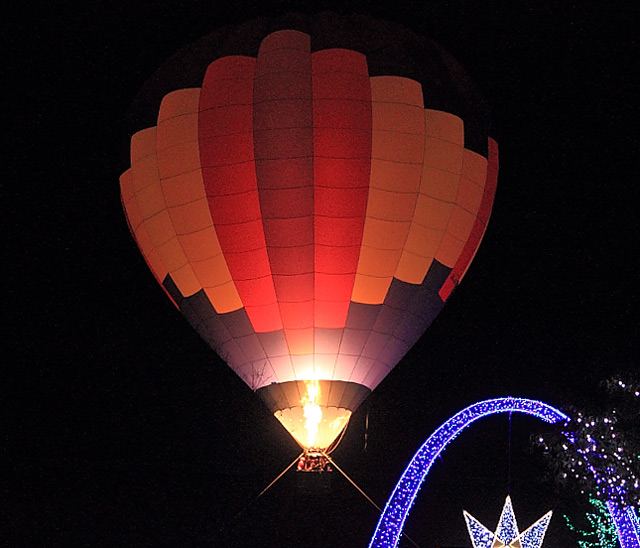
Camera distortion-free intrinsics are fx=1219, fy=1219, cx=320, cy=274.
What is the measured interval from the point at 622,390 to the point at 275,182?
4.36m

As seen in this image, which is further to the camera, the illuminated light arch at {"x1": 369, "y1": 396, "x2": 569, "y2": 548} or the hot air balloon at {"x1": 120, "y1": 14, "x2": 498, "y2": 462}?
the hot air balloon at {"x1": 120, "y1": 14, "x2": 498, "y2": 462}

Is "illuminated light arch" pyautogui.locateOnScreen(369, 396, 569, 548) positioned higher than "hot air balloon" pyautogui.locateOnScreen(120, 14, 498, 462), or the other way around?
"hot air balloon" pyautogui.locateOnScreen(120, 14, 498, 462)

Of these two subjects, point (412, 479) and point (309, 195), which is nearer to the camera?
point (412, 479)

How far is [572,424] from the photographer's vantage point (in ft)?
40.2

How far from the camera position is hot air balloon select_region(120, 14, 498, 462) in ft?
35.4

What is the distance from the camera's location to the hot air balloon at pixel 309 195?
10789 millimetres

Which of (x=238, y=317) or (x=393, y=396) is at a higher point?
(x=393, y=396)

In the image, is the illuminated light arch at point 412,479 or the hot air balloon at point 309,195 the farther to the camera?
the hot air balloon at point 309,195

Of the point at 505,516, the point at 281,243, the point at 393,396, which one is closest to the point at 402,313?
the point at 281,243

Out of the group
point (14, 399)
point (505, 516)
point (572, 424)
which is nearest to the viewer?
point (505, 516)

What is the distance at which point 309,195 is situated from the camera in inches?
424

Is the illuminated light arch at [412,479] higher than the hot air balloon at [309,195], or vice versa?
the hot air balloon at [309,195]

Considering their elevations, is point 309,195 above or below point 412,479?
above

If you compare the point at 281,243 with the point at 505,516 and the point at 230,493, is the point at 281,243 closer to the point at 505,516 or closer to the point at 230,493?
the point at 505,516
